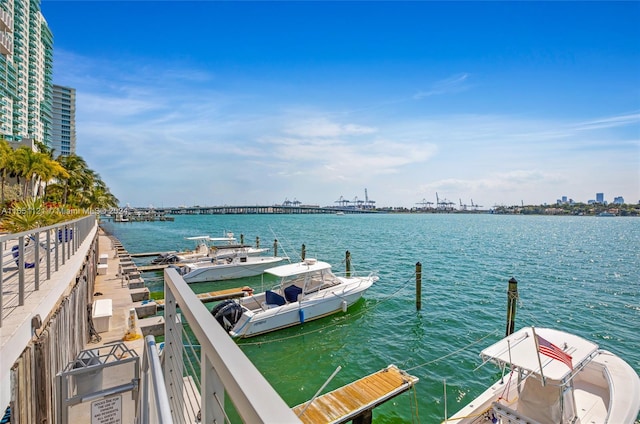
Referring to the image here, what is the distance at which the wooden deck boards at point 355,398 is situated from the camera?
7043 mm

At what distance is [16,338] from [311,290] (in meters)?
11.7

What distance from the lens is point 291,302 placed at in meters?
14.3

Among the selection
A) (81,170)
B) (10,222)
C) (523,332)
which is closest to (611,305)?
(523,332)

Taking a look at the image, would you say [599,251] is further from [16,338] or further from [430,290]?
[16,338]

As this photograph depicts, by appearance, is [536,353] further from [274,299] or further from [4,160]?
[4,160]

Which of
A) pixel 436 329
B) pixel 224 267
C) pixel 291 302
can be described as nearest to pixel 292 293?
pixel 291 302

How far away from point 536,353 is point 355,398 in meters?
3.90

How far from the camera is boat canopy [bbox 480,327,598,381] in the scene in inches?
247

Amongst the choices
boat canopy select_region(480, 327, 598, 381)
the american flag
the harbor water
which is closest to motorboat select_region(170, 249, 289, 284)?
the harbor water

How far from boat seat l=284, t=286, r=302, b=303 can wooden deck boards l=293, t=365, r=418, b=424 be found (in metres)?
6.19

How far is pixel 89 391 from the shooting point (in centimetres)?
343

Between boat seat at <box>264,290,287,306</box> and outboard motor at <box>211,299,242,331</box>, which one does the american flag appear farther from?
outboard motor at <box>211,299,242,331</box>

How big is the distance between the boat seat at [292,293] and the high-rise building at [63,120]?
423 ft

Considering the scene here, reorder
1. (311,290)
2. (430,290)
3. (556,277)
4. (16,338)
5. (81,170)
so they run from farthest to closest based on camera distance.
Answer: (81,170), (556,277), (430,290), (311,290), (16,338)
